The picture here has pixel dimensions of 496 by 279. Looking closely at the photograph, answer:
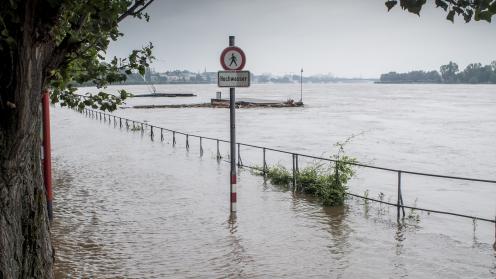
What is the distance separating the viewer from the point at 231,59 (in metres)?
11.5

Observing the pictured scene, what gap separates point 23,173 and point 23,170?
1.4 inches

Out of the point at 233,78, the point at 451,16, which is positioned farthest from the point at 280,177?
the point at 451,16

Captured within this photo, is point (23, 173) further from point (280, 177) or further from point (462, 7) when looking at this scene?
point (280, 177)

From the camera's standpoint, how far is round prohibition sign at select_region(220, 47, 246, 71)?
11461 mm

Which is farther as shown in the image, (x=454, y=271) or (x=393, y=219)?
(x=393, y=219)

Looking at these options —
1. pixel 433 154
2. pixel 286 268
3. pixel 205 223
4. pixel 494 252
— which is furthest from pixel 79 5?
pixel 433 154

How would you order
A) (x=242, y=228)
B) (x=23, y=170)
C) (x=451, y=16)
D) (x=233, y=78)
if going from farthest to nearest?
(x=233, y=78) → (x=242, y=228) → (x=23, y=170) → (x=451, y=16)

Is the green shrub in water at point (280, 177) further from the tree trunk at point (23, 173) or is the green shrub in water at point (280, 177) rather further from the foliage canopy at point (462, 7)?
the foliage canopy at point (462, 7)

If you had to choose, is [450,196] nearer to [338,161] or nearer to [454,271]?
[338,161]

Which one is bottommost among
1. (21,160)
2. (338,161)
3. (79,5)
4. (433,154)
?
(433,154)

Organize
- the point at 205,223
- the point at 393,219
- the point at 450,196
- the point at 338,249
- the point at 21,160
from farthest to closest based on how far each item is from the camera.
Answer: the point at 450,196
the point at 393,219
the point at 205,223
the point at 338,249
the point at 21,160

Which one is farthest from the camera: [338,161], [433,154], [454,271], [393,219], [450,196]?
[433,154]

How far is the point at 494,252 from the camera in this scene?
962 centimetres

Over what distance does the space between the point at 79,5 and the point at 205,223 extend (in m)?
6.83
